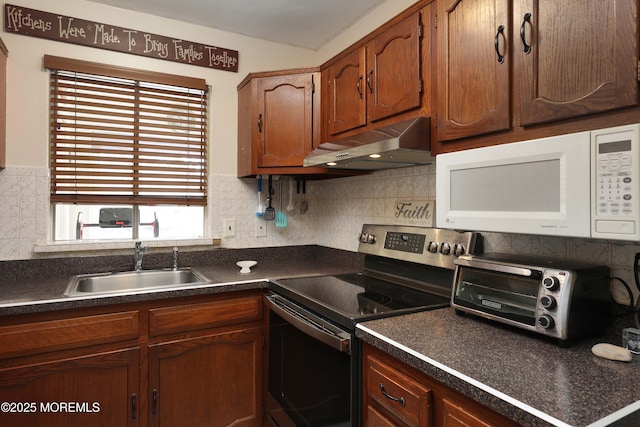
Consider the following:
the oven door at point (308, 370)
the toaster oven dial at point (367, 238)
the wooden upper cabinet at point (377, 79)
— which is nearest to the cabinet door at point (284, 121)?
the wooden upper cabinet at point (377, 79)

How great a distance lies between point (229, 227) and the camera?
97.6 inches

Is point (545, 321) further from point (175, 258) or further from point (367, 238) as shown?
point (175, 258)

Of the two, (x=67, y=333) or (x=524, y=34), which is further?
(x=67, y=333)

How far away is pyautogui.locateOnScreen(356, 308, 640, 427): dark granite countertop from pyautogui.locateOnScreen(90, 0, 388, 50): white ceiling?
1.85 m

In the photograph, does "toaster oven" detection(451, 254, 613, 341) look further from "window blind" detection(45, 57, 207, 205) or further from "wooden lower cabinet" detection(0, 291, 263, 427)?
"window blind" detection(45, 57, 207, 205)

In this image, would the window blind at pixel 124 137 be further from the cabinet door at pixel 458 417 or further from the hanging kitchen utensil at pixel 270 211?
the cabinet door at pixel 458 417

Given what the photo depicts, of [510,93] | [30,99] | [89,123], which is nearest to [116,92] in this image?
[89,123]

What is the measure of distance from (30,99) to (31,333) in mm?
1262

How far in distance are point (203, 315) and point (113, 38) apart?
167 centimetres

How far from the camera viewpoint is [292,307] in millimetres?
1665

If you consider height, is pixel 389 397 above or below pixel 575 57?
below

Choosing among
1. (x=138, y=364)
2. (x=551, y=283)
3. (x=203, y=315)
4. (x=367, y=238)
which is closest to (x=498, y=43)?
(x=551, y=283)

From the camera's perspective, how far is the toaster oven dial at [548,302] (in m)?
1.02

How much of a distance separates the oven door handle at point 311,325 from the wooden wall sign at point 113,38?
160 centimetres
